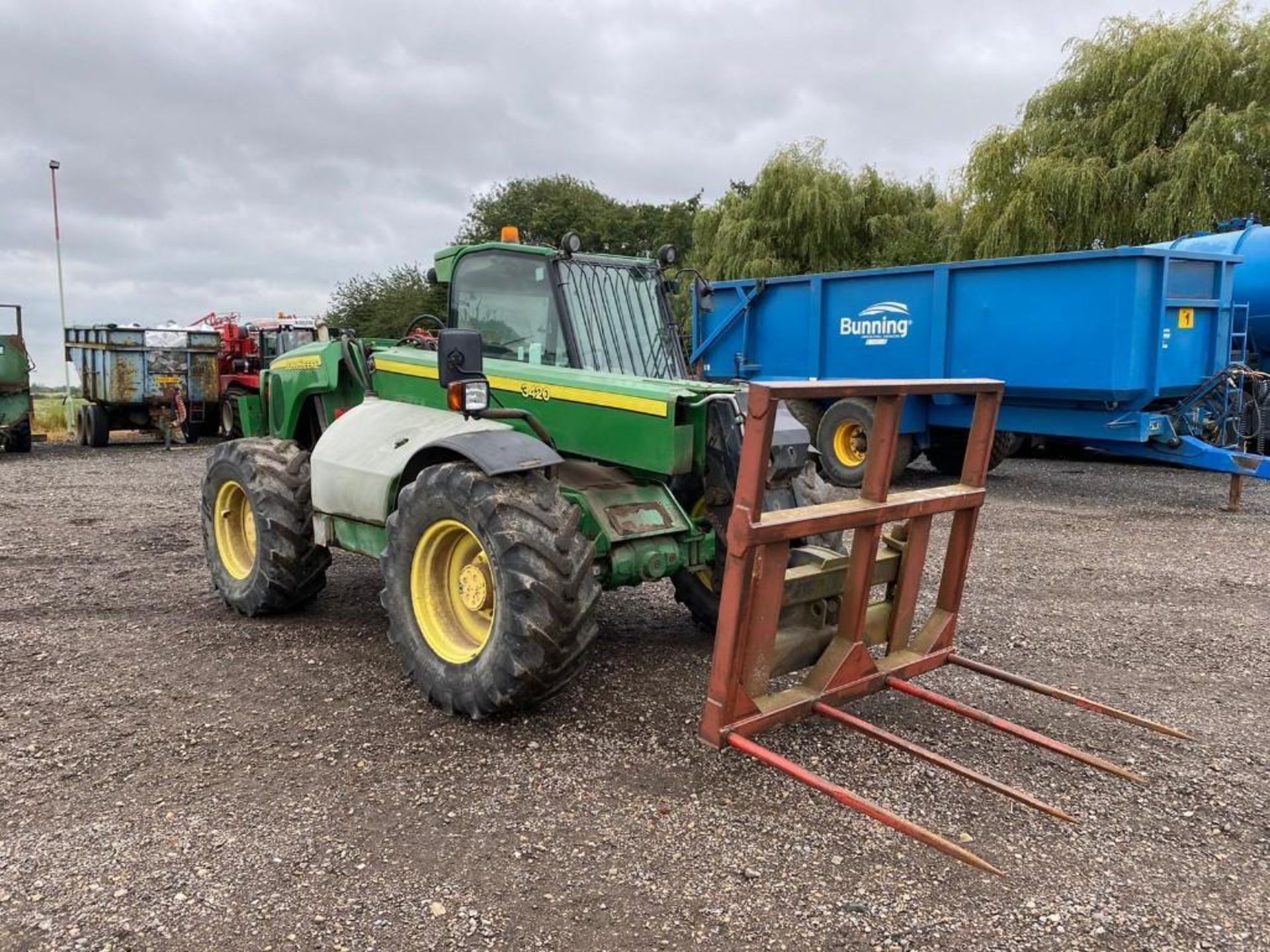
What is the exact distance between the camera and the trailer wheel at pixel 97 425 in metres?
16.9

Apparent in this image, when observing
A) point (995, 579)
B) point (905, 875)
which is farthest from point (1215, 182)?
point (905, 875)

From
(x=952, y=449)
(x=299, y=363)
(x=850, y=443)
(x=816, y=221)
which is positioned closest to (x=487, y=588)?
(x=299, y=363)

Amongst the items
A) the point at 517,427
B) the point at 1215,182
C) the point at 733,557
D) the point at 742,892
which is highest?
the point at 1215,182

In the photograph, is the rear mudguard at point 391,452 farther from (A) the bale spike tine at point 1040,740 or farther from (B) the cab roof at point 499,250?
(A) the bale spike tine at point 1040,740

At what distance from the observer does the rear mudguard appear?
3.89 m

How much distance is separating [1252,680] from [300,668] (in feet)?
15.4

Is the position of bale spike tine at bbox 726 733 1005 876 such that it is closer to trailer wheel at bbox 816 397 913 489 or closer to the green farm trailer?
trailer wheel at bbox 816 397 913 489

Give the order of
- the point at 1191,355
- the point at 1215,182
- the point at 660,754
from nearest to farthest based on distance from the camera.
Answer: the point at 660,754
the point at 1191,355
the point at 1215,182

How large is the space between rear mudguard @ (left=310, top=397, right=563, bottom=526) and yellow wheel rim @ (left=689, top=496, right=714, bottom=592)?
2.92ft

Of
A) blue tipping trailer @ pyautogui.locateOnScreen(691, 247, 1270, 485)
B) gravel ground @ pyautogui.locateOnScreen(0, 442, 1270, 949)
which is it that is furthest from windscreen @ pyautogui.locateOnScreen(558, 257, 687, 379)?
blue tipping trailer @ pyautogui.locateOnScreen(691, 247, 1270, 485)

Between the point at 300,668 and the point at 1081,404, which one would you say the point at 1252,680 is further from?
the point at 1081,404

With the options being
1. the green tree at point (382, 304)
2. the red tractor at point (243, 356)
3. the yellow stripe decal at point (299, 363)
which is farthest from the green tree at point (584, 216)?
the yellow stripe decal at point (299, 363)

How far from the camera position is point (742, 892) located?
2812mm

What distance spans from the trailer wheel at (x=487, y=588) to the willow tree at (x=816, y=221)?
17533 millimetres
